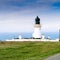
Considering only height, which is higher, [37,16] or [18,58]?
[37,16]

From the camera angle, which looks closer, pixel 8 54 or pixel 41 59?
pixel 41 59

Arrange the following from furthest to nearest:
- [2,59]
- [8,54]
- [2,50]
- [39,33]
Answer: [39,33]
[2,50]
[8,54]
[2,59]

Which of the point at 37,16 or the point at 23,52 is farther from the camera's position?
the point at 37,16

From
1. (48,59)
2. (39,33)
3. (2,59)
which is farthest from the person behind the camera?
(39,33)

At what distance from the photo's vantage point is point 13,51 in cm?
2494

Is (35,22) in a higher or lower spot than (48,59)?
higher

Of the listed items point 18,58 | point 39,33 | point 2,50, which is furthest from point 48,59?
point 39,33

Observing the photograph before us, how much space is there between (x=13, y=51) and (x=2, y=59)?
4.29m

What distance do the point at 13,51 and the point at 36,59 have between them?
575 cm

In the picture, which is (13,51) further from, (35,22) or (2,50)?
(35,22)

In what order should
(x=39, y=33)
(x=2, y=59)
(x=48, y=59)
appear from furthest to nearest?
(x=39, y=33), (x=2, y=59), (x=48, y=59)

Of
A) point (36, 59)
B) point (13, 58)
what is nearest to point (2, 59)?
point (13, 58)

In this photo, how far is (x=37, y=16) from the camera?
50969mm

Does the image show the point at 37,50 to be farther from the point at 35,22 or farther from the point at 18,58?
the point at 35,22
